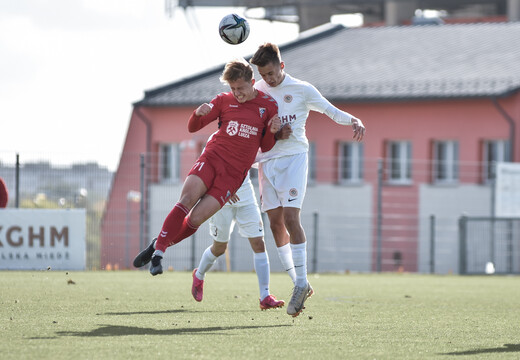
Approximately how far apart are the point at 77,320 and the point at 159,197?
16.1m

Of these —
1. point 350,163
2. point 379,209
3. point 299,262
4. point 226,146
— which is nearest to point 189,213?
point 226,146

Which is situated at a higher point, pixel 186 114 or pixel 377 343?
pixel 186 114

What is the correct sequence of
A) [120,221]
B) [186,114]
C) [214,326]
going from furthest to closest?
[186,114]
[120,221]
[214,326]

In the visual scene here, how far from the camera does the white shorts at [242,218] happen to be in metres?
11.0

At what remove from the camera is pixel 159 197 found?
2488cm

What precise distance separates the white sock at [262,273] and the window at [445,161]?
22.8 m

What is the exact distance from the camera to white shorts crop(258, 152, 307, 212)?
32.2 ft

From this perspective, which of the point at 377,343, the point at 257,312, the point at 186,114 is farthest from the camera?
the point at 186,114

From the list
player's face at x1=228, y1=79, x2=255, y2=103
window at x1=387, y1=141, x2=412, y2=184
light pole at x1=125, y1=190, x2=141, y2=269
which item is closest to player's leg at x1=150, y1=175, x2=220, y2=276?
player's face at x1=228, y1=79, x2=255, y2=103

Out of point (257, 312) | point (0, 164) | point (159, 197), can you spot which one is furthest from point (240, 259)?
point (257, 312)

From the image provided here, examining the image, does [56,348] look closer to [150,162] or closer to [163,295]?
[163,295]

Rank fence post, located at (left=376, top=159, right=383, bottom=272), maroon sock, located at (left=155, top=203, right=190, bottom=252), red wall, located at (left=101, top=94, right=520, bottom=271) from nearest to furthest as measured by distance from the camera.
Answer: maroon sock, located at (left=155, top=203, right=190, bottom=252) → fence post, located at (left=376, top=159, right=383, bottom=272) → red wall, located at (left=101, top=94, right=520, bottom=271)

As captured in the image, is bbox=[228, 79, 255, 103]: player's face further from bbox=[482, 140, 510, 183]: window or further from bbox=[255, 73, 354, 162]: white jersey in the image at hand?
bbox=[482, 140, 510, 183]: window

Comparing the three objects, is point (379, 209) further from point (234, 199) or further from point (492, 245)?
point (234, 199)
